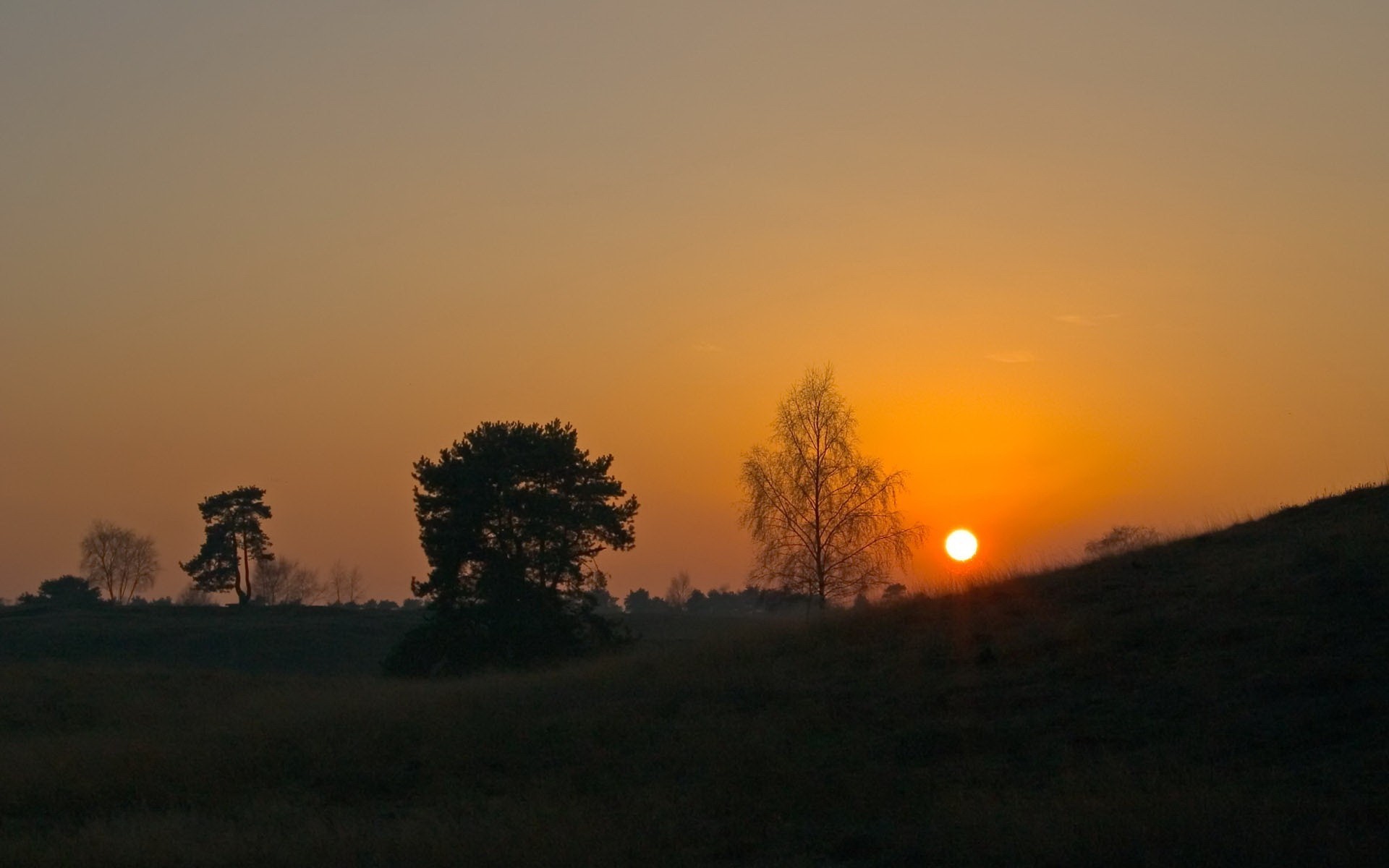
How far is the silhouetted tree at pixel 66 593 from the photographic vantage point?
111m

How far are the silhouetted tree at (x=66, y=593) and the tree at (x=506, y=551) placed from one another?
81851mm

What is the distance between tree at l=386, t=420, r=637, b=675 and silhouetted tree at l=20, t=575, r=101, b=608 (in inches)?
3222

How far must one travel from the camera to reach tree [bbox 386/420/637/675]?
4009 cm

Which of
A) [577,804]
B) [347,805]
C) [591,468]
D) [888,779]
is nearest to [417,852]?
[577,804]

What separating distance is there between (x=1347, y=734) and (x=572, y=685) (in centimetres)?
1426

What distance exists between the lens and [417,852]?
12680mm

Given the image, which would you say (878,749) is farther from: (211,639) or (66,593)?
(66,593)

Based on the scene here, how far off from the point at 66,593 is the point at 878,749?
12113 centimetres

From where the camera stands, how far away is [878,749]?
16156 millimetres

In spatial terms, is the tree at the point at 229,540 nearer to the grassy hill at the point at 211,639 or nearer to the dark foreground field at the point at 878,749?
the grassy hill at the point at 211,639

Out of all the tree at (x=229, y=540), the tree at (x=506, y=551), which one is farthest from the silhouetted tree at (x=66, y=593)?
the tree at (x=506, y=551)

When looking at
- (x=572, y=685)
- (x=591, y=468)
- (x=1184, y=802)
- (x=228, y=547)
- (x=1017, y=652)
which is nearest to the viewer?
(x=1184, y=802)

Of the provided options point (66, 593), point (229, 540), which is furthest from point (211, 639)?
point (66, 593)

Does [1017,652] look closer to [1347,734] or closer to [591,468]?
[1347,734]
